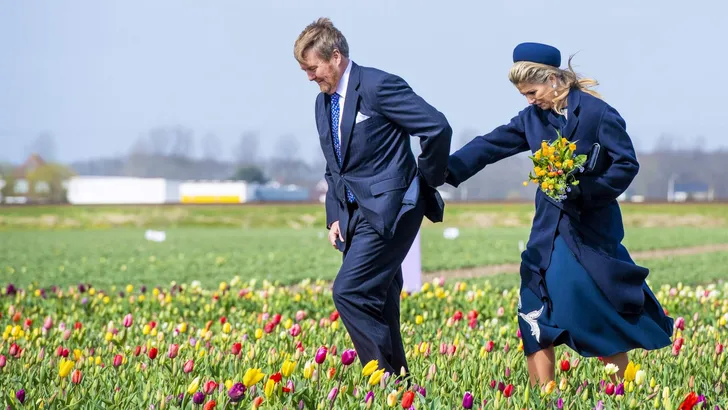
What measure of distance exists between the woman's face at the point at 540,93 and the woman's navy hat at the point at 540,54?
110 millimetres

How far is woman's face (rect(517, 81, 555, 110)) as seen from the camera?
4.92 meters

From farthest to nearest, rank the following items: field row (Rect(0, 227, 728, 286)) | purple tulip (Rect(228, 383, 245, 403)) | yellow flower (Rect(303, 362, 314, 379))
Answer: field row (Rect(0, 227, 728, 286)) → yellow flower (Rect(303, 362, 314, 379)) → purple tulip (Rect(228, 383, 245, 403))

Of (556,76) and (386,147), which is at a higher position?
(556,76)

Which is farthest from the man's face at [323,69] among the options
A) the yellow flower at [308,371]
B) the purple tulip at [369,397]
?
the purple tulip at [369,397]

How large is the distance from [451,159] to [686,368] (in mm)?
1728

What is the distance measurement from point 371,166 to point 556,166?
0.93 metres

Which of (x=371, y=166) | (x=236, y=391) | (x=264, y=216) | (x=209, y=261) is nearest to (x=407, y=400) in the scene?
(x=236, y=391)

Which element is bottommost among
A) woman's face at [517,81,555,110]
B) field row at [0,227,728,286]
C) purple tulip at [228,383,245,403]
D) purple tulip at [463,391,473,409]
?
field row at [0,227,728,286]

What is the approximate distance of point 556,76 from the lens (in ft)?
16.2

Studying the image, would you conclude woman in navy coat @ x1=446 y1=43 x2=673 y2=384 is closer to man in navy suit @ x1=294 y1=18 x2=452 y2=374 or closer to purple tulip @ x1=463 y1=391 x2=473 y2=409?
man in navy suit @ x1=294 y1=18 x2=452 y2=374

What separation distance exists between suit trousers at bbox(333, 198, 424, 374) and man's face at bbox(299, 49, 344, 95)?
678 millimetres

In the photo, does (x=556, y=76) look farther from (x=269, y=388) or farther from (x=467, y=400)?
(x=269, y=388)

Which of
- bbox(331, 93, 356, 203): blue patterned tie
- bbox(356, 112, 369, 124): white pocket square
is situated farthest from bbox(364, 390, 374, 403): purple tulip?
bbox(356, 112, 369, 124): white pocket square

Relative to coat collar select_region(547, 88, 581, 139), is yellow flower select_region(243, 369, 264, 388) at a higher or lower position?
lower
